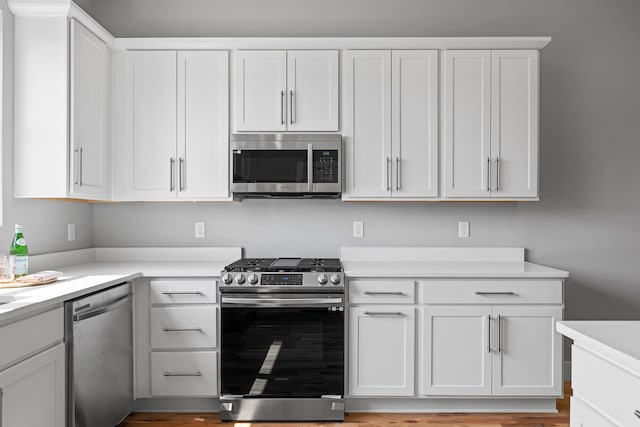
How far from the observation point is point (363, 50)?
10.2 feet

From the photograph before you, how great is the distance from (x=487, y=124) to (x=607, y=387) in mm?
2174

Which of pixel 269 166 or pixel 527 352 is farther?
pixel 269 166

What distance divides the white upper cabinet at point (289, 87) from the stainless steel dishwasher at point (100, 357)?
135 centimetres

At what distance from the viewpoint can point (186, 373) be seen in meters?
2.82

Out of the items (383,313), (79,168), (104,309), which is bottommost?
(383,313)

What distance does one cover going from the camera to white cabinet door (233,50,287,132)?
10.1 ft

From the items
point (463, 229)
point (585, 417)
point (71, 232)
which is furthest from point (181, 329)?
point (585, 417)

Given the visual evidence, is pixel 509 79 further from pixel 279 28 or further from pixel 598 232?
pixel 279 28

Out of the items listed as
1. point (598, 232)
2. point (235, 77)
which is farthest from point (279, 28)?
point (598, 232)

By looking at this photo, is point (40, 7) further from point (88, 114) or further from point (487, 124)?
point (487, 124)

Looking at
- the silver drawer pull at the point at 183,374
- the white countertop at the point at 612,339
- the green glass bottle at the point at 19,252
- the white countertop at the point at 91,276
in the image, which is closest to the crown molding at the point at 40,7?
the green glass bottle at the point at 19,252

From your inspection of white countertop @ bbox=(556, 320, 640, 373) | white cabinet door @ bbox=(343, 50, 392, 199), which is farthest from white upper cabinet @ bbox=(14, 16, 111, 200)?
white countertop @ bbox=(556, 320, 640, 373)

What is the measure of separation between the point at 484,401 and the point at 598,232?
1510mm

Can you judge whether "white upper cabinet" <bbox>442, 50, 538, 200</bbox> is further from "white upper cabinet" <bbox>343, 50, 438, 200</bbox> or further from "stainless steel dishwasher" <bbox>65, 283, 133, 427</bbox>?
"stainless steel dishwasher" <bbox>65, 283, 133, 427</bbox>
